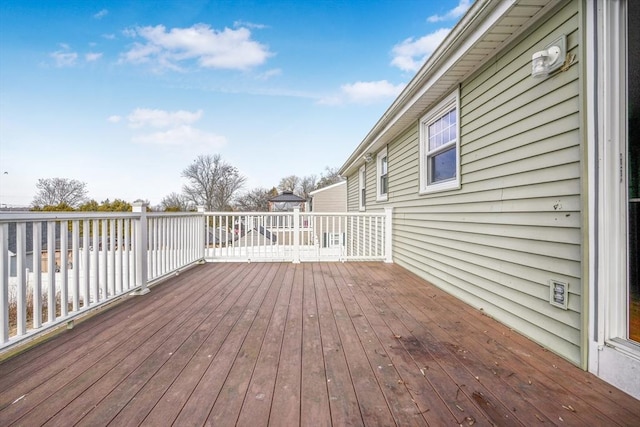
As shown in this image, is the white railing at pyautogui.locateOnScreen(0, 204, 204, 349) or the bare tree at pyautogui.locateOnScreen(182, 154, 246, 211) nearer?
the white railing at pyautogui.locateOnScreen(0, 204, 204, 349)

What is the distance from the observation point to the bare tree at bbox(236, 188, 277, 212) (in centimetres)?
2562

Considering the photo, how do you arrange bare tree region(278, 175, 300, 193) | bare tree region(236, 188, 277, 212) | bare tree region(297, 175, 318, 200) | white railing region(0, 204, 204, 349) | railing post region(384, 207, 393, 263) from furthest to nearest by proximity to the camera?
bare tree region(278, 175, 300, 193), bare tree region(297, 175, 318, 200), bare tree region(236, 188, 277, 212), railing post region(384, 207, 393, 263), white railing region(0, 204, 204, 349)

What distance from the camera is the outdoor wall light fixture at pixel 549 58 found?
1.63 metres

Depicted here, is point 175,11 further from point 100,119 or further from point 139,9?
point 100,119

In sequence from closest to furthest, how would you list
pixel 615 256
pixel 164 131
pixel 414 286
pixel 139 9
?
1. pixel 615 256
2. pixel 414 286
3. pixel 139 9
4. pixel 164 131

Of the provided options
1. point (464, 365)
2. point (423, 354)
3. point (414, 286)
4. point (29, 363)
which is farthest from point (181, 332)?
point (414, 286)

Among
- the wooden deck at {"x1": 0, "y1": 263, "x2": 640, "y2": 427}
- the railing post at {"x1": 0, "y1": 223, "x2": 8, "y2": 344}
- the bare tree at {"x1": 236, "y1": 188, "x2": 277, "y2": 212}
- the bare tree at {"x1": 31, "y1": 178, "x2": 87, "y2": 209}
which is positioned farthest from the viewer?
the bare tree at {"x1": 236, "y1": 188, "x2": 277, "y2": 212}

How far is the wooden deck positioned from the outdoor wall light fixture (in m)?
1.85

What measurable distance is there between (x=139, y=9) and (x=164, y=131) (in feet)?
34.3

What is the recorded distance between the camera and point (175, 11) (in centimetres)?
654

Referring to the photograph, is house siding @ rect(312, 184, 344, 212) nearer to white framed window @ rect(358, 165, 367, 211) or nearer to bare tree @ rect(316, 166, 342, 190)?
white framed window @ rect(358, 165, 367, 211)

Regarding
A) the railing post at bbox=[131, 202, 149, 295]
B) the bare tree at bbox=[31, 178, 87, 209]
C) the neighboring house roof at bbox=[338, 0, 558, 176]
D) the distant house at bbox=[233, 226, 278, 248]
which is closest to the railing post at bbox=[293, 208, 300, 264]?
Answer: the distant house at bbox=[233, 226, 278, 248]

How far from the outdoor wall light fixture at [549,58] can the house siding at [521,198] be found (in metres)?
0.04

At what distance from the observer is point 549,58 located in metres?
1.71
